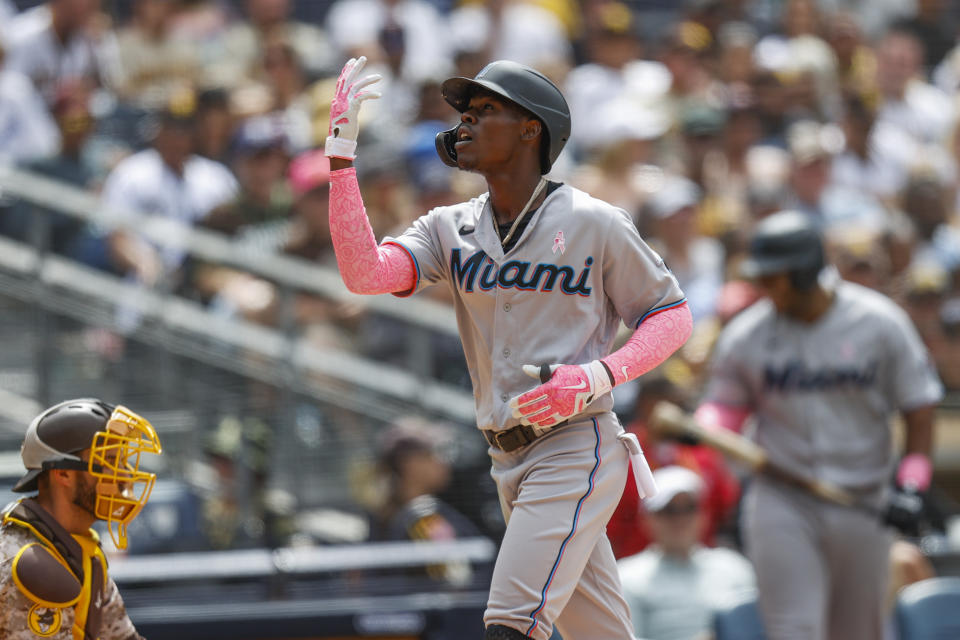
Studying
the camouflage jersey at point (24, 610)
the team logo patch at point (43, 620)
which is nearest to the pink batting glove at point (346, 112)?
the camouflage jersey at point (24, 610)

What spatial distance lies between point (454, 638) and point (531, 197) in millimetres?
2953

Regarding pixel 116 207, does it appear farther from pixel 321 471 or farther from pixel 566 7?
pixel 566 7

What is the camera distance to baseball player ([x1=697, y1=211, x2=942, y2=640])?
568 cm

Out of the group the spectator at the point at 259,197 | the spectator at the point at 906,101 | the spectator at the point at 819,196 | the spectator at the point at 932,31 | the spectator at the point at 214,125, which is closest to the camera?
the spectator at the point at 259,197

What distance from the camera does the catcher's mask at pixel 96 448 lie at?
369 centimetres

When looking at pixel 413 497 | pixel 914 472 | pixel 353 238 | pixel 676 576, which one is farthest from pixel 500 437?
pixel 413 497

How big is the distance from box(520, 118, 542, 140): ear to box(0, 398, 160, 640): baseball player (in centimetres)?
126

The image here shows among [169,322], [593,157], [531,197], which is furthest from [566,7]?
[531,197]

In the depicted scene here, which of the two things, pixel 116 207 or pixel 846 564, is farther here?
pixel 116 207

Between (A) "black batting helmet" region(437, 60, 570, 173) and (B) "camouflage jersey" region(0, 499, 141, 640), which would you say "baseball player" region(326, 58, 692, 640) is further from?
(B) "camouflage jersey" region(0, 499, 141, 640)

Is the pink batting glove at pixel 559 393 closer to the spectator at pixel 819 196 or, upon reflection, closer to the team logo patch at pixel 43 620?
the team logo patch at pixel 43 620

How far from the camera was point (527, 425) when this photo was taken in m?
3.89

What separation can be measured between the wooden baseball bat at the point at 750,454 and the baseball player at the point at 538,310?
1746mm

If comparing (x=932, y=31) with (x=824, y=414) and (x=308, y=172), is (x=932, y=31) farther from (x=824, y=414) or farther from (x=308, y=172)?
(x=824, y=414)
